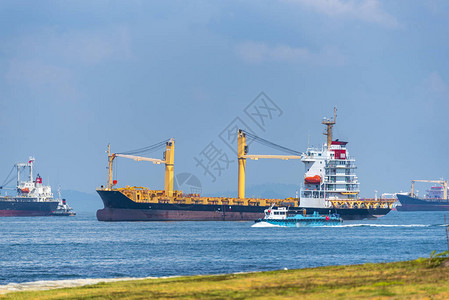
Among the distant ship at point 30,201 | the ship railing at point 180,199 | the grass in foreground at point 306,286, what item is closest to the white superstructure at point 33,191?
the distant ship at point 30,201

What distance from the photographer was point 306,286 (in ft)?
79.0

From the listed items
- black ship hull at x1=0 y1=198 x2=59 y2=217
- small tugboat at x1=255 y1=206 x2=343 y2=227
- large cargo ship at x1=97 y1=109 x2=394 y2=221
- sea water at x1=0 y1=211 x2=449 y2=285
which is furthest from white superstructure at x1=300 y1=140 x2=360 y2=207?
black ship hull at x1=0 y1=198 x2=59 y2=217

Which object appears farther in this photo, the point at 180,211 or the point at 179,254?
the point at 180,211

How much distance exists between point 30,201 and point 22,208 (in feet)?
12.7

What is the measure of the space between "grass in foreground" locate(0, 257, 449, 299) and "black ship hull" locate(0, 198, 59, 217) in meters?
154

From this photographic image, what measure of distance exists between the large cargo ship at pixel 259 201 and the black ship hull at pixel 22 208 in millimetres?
54794

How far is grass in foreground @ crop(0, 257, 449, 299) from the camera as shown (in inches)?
871

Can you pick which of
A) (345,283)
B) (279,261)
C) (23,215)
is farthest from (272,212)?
(23,215)

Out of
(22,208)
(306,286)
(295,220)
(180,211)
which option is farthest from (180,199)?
(306,286)

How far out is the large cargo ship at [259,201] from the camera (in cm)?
12019

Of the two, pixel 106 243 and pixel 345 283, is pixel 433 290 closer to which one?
pixel 345 283

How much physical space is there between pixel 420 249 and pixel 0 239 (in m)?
44.2

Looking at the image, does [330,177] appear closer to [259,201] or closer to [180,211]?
[259,201]

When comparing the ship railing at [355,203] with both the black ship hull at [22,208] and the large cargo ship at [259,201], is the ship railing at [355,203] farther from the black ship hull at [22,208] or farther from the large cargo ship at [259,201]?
the black ship hull at [22,208]
